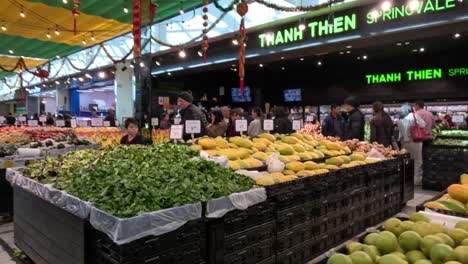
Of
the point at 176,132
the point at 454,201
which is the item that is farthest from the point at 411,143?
the point at 454,201

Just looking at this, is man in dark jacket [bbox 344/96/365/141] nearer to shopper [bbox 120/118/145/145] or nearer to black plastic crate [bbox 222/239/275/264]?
shopper [bbox 120/118/145/145]

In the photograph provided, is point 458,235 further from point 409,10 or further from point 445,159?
point 409,10

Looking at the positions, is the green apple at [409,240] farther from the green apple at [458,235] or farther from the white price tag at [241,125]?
the white price tag at [241,125]

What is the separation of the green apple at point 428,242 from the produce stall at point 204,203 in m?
1.36

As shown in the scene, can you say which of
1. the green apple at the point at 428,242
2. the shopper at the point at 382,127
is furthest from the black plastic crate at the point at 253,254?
the shopper at the point at 382,127

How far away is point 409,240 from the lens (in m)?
1.46

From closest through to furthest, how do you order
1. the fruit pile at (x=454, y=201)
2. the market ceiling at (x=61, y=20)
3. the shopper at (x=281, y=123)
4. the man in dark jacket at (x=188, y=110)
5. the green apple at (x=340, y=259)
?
the green apple at (x=340, y=259) → the fruit pile at (x=454, y=201) → the man in dark jacket at (x=188, y=110) → the shopper at (x=281, y=123) → the market ceiling at (x=61, y=20)

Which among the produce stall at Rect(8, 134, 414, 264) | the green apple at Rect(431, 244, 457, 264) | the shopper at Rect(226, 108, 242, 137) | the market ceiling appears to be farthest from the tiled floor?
the market ceiling

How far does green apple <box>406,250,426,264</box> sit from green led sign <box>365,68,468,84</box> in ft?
34.4

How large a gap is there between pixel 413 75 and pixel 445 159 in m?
4.71

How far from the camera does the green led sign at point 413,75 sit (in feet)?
33.7

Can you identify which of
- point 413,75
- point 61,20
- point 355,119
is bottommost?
point 355,119

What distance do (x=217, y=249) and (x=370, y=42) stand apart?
22.8 ft

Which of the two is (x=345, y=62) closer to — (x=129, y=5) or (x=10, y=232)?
(x=129, y=5)
